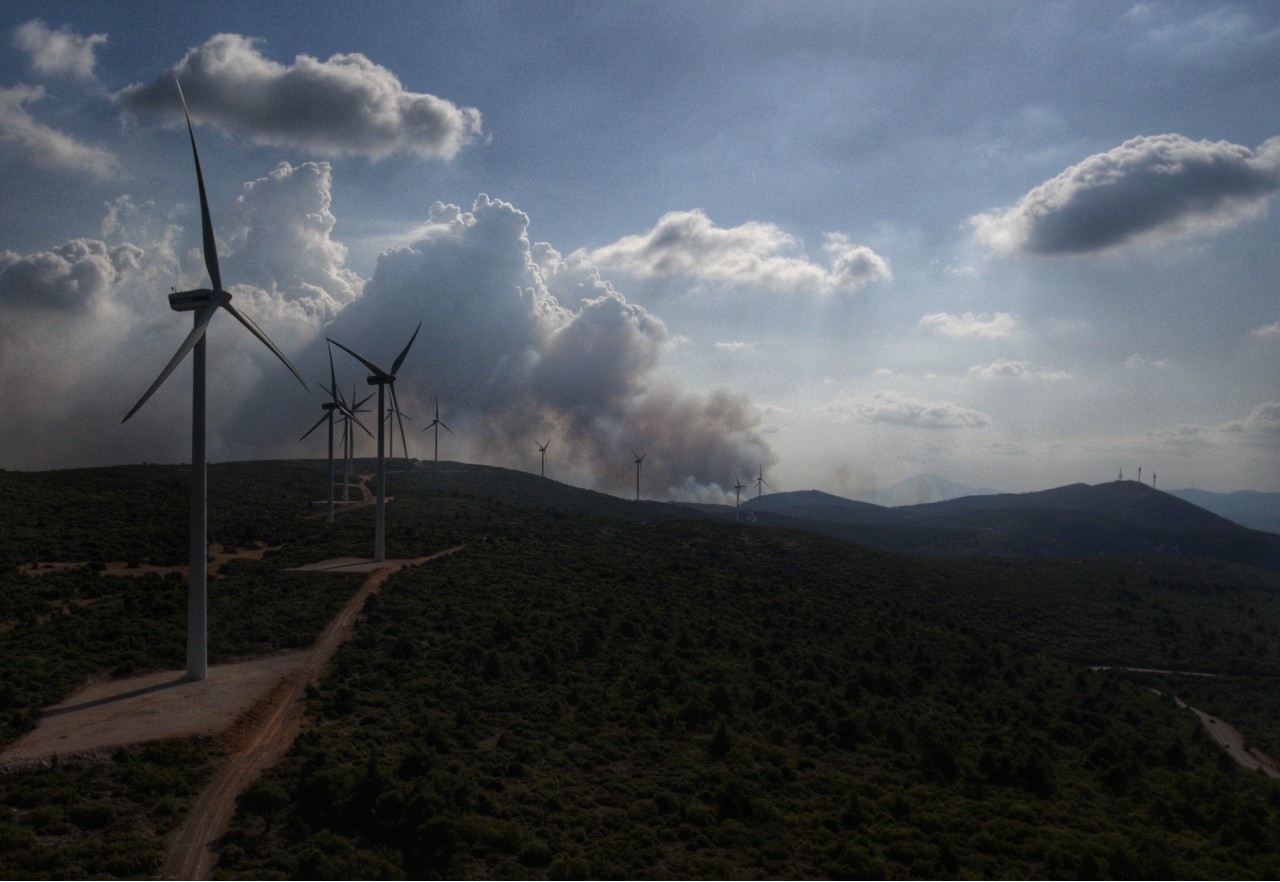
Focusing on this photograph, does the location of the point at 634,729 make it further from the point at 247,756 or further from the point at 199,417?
the point at 199,417

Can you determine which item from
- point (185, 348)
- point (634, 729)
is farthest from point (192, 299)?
point (634, 729)

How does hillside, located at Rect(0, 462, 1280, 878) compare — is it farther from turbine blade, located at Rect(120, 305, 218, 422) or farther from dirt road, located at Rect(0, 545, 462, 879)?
turbine blade, located at Rect(120, 305, 218, 422)

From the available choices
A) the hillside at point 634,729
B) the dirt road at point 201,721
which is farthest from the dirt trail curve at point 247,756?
the hillside at point 634,729

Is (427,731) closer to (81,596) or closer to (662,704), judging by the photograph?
(662,704)

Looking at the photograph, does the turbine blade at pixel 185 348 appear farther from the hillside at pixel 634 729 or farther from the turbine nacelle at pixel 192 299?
the hillside at pixel 634 729

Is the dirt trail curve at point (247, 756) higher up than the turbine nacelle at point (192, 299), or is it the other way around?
the turbine nacelle at point (192, 299)

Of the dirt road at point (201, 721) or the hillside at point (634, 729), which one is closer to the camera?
the dirt road at point (201, 721)
